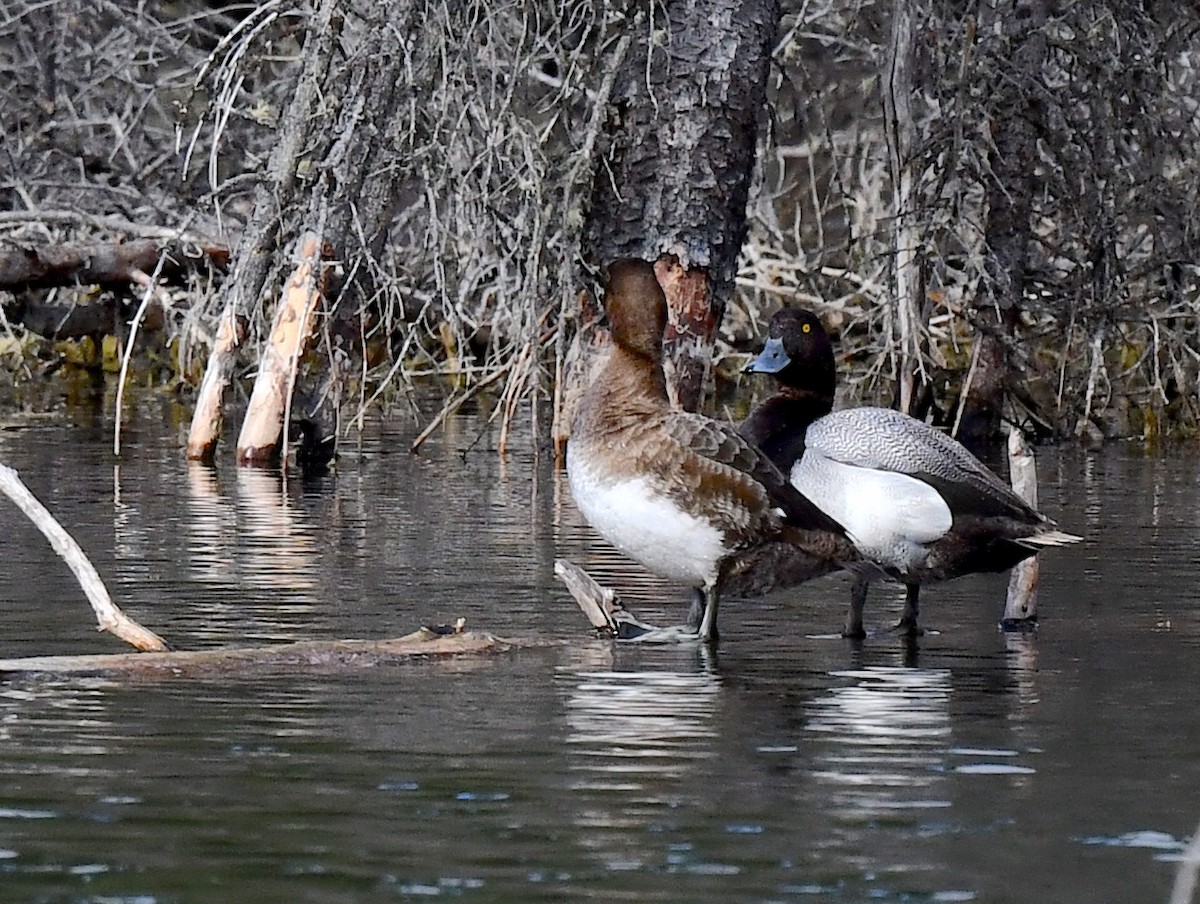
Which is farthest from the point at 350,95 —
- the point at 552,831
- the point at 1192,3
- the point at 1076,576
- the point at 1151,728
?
the point at 552,831

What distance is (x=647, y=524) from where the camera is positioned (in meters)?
6.96

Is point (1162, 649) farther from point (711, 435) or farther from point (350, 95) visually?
point (350, 95)

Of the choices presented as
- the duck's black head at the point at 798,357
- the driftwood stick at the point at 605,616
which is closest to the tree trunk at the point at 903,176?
the duck's black head at the point at 798,357

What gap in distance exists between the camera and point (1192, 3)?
13898 mm

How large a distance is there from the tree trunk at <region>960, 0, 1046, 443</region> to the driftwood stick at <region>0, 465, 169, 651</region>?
7540mm

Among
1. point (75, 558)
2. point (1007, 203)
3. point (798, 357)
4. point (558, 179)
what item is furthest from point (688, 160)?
point (75, 558)

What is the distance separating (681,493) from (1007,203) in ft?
25.1

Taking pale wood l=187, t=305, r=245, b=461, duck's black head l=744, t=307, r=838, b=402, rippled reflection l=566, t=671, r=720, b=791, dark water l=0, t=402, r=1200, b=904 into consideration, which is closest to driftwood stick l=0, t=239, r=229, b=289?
pale wood l=187, t=305, r=245, b=461

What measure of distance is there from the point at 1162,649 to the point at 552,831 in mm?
2911

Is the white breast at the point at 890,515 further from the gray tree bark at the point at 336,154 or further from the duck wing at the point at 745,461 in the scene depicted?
the gray tree bark at the point at 336,154

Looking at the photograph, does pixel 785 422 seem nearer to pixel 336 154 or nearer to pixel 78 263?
pixel 336 154

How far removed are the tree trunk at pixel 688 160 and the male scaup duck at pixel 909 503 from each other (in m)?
4.18

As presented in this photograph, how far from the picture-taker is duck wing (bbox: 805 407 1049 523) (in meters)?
7.41

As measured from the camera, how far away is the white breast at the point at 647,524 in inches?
274
